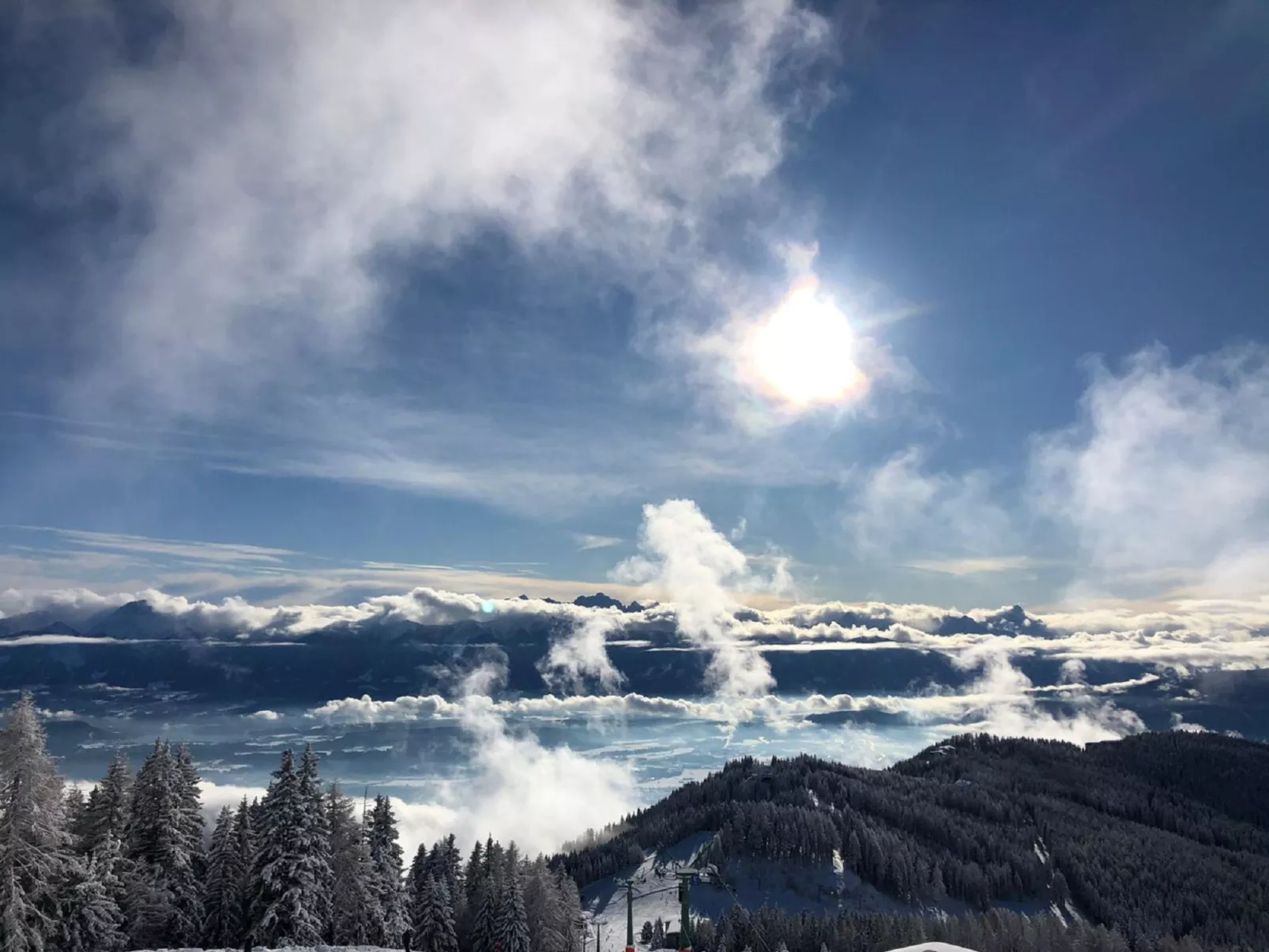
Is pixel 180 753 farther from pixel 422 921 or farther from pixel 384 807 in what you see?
pixel 422 921

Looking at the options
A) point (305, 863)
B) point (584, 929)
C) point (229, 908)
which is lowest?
point (584, 929)

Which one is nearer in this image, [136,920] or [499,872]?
[136,920]

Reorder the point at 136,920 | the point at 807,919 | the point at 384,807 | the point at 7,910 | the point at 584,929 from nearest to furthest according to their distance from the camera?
the point at 7,910 → the point at 136,920 → the point at 384,807 → the point at 584,929 → the point at 807,919

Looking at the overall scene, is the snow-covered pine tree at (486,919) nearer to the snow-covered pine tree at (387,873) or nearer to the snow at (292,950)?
the snow-covered pine tree at (387,873)

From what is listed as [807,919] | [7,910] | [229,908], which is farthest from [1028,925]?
[7,910]

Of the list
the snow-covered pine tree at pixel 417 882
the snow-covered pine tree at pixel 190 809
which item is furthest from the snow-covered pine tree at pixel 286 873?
the snow-covered pine tree at pixel 417 882
